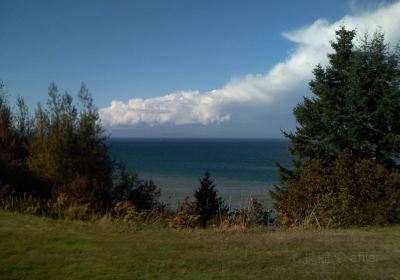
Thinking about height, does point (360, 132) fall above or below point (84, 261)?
above

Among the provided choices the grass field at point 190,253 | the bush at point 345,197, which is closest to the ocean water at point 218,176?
the bush at point 345,197

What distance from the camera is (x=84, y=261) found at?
7.43m

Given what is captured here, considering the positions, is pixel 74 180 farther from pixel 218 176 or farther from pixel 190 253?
pixel 218 176

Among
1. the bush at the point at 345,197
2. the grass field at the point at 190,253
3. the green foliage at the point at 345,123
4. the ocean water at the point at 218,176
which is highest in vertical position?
the green foliage at the point at 345,123

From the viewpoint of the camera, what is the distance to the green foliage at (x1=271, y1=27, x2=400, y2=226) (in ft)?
41.7

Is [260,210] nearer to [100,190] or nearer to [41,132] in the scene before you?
[100,190]

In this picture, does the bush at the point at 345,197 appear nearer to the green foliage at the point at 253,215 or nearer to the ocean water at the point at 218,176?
the green foliage at the point at 253,215

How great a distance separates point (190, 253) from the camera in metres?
8.17

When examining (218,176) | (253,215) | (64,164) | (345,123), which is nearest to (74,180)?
(64,164)

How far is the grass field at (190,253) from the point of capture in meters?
6.86

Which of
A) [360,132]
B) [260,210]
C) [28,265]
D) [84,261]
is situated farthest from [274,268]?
[360,132]

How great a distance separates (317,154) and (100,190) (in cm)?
1047

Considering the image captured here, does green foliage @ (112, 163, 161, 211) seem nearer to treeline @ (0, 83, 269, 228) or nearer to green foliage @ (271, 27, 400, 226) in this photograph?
treeline @ (0, 83, 269, 228)

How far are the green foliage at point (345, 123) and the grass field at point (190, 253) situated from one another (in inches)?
80.7
